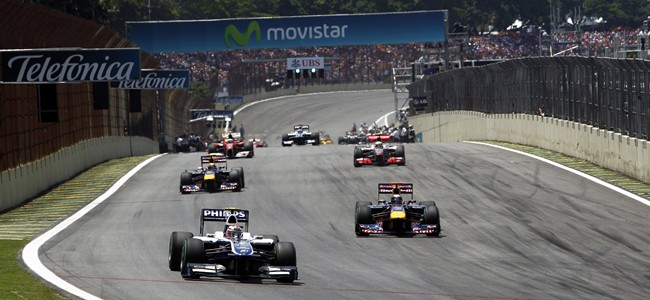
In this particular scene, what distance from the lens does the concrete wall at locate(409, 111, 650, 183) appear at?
28.5m

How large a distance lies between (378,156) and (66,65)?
11.9 meters

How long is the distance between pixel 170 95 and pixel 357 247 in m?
50.9

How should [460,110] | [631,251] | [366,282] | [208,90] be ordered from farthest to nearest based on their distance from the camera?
[208,90]
[460,110]
[631,251]
[366,282]

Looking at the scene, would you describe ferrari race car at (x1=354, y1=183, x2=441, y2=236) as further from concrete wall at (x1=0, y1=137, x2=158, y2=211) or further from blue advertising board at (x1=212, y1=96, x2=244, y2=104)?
blue advertising board at (x1=212, y1=96, x2=244, y2=104)

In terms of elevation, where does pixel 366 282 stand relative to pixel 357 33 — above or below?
below

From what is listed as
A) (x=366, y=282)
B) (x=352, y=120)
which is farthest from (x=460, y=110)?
(x=352, y=120)

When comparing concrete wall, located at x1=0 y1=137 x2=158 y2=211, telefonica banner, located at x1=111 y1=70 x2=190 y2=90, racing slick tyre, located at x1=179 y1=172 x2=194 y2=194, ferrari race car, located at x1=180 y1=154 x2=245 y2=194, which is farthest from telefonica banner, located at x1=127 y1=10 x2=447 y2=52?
racing slick tyre, located at x1=179 y1=172 x2=194 y2=194

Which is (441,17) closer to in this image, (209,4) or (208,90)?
(208,90)

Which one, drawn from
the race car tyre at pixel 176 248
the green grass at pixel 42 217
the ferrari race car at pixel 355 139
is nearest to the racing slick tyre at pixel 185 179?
the green grass at pixel 42 217

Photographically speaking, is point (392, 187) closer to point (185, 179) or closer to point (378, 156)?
point (185, 179)

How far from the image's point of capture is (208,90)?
108m

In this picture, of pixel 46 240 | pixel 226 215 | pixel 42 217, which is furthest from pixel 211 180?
pixel 226 215

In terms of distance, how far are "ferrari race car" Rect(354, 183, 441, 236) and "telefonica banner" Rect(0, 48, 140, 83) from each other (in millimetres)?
7024

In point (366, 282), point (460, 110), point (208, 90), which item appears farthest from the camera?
point (208, 90)
